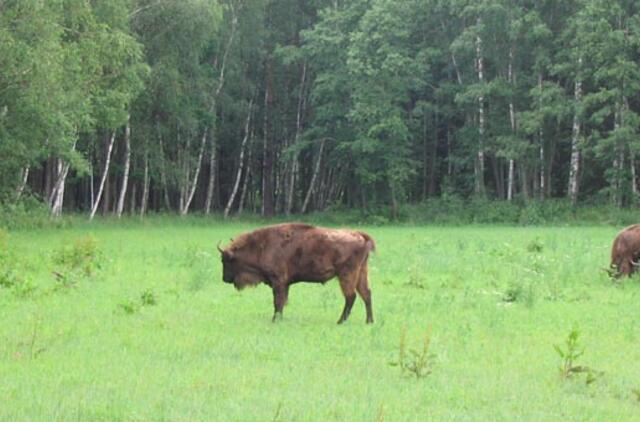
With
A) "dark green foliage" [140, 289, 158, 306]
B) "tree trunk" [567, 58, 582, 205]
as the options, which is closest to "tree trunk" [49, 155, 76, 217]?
"tree trunk" [567, 58, 582, 205]

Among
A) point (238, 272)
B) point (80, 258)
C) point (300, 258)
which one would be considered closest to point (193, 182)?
point (80, 258)

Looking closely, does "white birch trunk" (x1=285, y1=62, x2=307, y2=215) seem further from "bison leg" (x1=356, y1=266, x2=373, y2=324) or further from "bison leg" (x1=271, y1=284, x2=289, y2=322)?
"bison leg" (x1=356, y1=266, x2=373, y2=324)

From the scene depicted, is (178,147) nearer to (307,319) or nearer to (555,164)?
(555,164)

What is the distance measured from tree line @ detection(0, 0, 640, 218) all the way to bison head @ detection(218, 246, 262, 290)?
1911 centimetres

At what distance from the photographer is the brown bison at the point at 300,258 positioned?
40.9 ft

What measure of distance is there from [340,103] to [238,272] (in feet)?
120

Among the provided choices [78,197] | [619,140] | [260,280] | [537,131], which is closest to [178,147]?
[78,197]

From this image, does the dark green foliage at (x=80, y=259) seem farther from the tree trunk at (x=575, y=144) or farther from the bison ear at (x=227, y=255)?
the tree trunk at (x=575, y=144)

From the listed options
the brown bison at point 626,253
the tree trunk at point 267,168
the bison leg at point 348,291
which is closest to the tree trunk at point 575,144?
the tree trunk at point 267,168

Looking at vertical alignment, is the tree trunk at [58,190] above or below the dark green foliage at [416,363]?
above

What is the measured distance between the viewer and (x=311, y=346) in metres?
10.5

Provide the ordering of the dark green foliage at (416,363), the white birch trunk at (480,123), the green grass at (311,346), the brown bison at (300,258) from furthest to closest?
the white birch trunk at (480,123) < the brown bison at (300,258) < the dark green foliage at (416,363) < the green grass at (311,346)

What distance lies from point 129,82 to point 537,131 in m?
20.8

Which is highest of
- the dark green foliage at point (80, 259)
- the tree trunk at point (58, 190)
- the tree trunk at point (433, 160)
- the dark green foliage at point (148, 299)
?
the tree trunk at point (433, 160)
